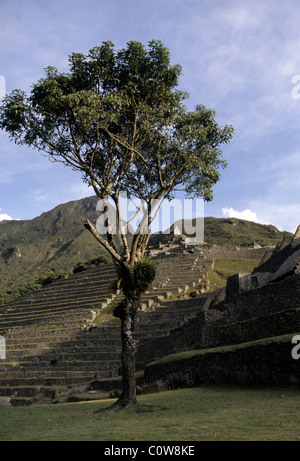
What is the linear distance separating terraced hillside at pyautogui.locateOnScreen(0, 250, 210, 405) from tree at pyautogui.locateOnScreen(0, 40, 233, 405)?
1239cm

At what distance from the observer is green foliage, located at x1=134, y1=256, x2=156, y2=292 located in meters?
12.5

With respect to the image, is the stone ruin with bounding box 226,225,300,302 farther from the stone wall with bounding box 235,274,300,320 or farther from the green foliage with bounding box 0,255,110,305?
the green foliage with bounding box 0,255,110,305

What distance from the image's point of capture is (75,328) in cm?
3619

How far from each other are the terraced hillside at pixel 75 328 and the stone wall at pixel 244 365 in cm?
991

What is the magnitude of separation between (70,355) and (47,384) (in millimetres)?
3554

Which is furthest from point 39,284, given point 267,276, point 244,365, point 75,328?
point 244,365

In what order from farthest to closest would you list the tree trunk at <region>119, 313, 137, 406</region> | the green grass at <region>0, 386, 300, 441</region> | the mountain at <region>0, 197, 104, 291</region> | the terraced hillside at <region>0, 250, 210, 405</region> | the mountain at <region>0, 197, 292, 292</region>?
the mountain at <region>0, 197, 104, 291</region> < the mountain at <region>0, 197, 292, 292</region> < the terraced hillside at <region>0, 250, 210, 405</region> < the tree trunk at <region>119, 313, 137, 406</region> < the green grass at <region>0, 386, 300, 441</region>

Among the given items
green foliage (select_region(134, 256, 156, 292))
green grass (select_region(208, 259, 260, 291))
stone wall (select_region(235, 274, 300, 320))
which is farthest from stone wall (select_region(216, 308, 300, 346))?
green grass (select_region(208, 259, 260, 291))

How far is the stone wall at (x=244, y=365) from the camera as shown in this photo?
10312 millimetres

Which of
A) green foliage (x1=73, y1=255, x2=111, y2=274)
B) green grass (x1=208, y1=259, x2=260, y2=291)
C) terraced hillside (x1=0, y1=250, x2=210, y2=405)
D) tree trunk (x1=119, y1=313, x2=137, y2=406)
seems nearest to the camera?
tree trunk (x1=119, y1=313, x2=137, y2=406)

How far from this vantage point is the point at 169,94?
15.1m

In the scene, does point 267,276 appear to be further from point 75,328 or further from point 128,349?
point 75,328
